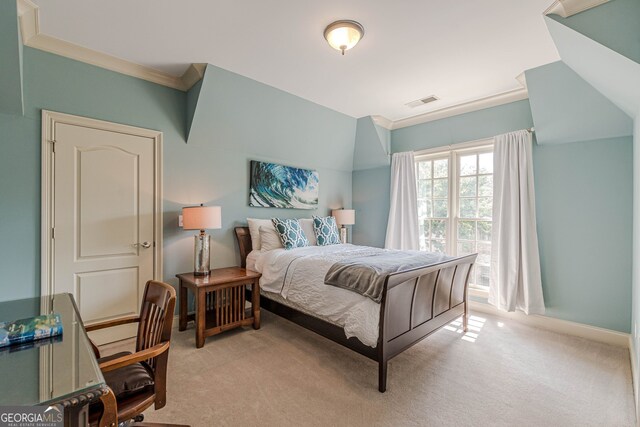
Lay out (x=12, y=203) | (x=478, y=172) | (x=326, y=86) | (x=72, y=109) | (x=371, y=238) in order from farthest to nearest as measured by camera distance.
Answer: (x=371, y=238)
(x=478, y=172)
(x=326, y=86)
(x=72, y=109)
(x=12, y=203)

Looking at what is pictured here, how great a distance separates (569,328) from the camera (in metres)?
3.08

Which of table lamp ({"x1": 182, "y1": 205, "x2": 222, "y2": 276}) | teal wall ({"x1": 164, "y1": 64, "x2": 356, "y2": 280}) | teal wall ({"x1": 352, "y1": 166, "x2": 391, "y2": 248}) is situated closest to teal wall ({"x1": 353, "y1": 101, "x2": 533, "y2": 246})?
teal wall ({"x1": 352, "y1": 166, "x2": 391, "y2": 248})

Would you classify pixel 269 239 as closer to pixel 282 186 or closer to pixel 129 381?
pixel 282 186

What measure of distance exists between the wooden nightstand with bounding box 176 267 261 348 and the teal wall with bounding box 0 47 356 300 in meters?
0.45

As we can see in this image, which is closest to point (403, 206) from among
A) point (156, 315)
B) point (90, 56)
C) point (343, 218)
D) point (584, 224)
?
point (343, 218)

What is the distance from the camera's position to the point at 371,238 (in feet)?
16.5

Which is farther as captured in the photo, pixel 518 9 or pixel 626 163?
pixel 626 163

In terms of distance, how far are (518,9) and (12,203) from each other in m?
4.21

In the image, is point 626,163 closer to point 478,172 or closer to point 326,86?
point 478,172

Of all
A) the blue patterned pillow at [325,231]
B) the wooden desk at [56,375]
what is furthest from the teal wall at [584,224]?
the wooden desk at [56,375]

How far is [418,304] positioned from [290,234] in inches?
67.5

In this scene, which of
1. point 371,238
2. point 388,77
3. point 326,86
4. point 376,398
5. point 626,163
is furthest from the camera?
point 371,238

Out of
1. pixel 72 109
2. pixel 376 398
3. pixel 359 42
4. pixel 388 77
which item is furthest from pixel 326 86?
pixel 376 398

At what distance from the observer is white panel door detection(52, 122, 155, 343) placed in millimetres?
2531
